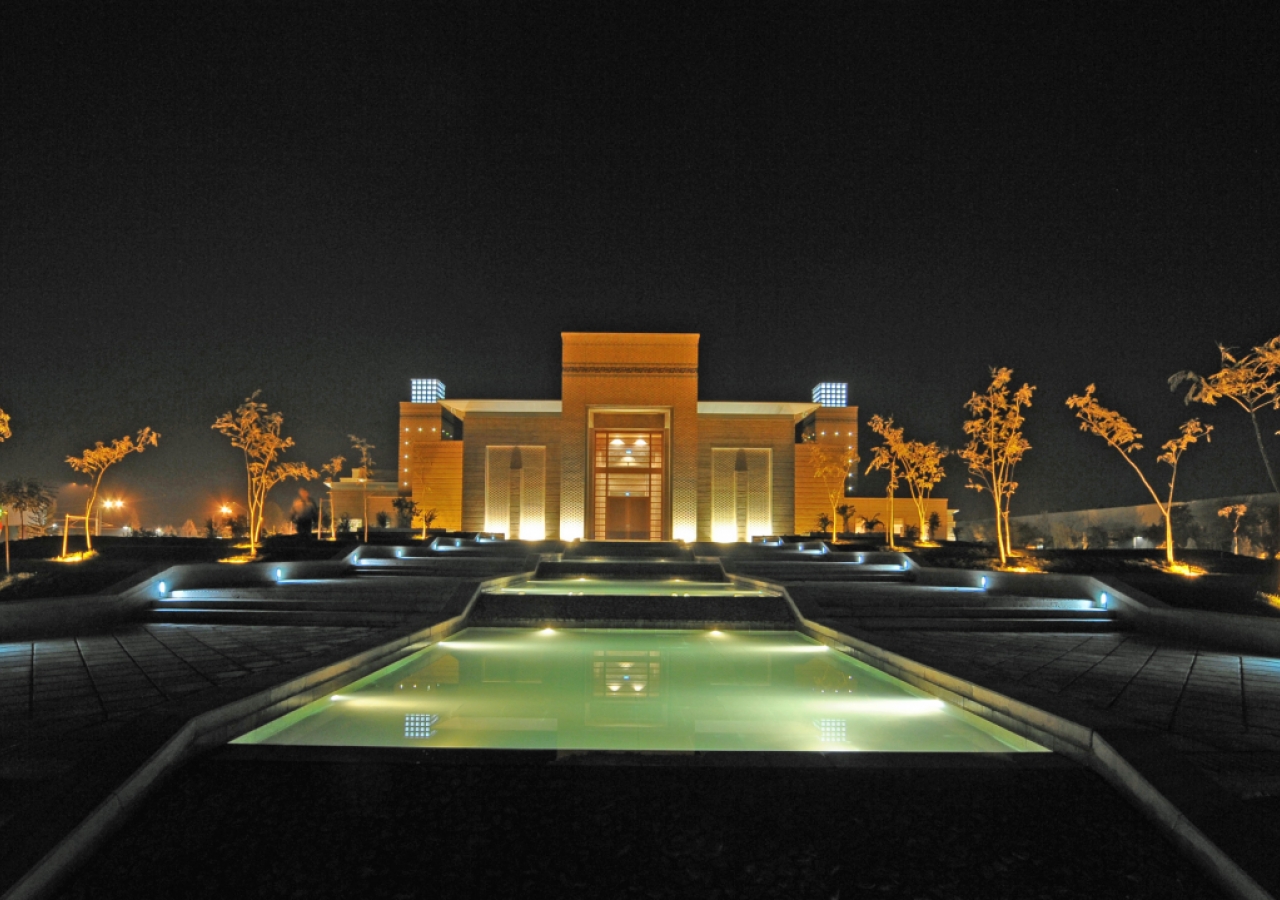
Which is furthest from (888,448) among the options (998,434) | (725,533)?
(725,533)

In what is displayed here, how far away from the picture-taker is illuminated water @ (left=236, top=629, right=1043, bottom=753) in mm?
4410

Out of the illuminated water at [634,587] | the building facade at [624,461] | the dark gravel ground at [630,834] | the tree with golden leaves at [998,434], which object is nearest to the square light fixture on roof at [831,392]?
the building facade at [624,461]

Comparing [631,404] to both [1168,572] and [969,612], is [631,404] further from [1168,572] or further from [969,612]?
[969,612]

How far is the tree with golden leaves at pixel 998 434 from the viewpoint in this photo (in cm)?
1548

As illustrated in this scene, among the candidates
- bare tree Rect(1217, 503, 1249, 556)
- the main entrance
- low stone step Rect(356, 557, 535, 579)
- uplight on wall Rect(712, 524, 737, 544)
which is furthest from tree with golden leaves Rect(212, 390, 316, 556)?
bare tree Rect(1217, 503, 1249, 556)

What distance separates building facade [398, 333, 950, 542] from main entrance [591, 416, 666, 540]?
0.03m

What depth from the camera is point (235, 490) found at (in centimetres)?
4328

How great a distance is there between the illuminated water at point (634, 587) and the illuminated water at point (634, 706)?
4497mm

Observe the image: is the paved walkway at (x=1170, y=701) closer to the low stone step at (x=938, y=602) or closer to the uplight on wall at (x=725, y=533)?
the low stone step at (x=938, y=602)

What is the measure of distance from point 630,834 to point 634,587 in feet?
34.5

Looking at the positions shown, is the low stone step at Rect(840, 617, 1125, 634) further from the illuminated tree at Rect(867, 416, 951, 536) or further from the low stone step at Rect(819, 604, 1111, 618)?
the illuminated tree at Rect(867, 416, 951, 536)

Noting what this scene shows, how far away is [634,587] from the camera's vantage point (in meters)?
13.6

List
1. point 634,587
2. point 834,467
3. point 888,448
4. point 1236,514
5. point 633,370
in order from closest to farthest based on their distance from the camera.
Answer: point 634,587 → point 888,448 → point 834,467 → point 633,370 → point 1236,514

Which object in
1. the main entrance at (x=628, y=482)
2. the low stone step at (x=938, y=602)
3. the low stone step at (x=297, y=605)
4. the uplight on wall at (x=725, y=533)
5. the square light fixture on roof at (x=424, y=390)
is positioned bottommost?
the low stone step at (x=938, y=602)
